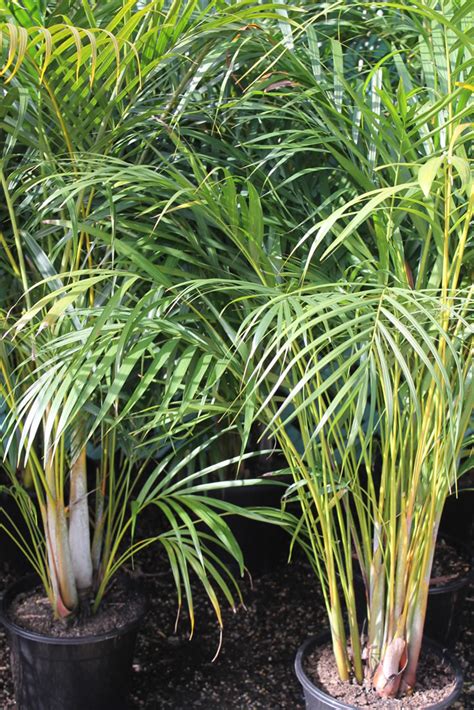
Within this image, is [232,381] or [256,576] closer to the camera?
[232,381]

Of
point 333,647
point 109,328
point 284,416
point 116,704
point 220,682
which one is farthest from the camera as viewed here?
point 284,416

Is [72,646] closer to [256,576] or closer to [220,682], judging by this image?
[220,682]

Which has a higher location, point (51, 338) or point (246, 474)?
point (51, 338)

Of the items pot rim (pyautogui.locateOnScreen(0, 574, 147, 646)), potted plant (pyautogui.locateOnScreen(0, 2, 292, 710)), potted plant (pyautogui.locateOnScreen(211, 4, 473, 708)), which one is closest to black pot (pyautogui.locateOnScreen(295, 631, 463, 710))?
potted plant (pyautogui.locateOnScreen(211, 4, 473, 708))

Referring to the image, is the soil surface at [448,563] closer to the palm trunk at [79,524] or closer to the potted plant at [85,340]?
the potted plant at [85,340]

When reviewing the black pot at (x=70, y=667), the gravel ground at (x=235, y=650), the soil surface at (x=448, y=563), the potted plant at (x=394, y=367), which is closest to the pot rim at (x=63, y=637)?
the black pot at (x=70, y=667)

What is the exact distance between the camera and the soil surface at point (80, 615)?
1234 mm

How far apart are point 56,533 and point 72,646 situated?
163mm

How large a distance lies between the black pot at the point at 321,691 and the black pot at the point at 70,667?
262 millimetres

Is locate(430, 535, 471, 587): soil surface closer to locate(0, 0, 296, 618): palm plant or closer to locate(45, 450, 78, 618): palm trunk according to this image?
locate(0, 0, 296, 618): palm plant

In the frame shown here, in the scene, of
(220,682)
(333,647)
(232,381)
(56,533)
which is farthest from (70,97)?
(220,682)

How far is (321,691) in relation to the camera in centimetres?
108

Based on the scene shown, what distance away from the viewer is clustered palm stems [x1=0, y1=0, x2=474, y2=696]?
93 centimetres

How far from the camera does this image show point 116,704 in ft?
4.13
